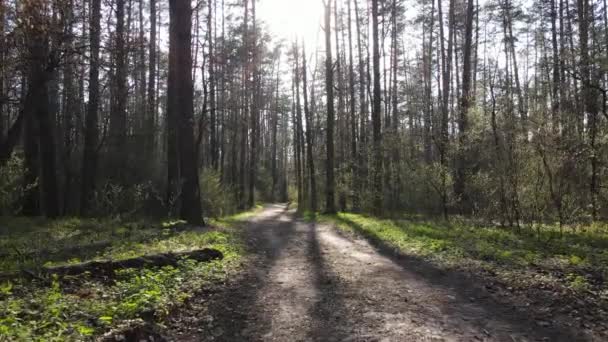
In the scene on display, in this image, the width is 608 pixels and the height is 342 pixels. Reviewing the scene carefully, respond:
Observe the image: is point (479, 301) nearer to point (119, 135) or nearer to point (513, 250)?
point (513, 250)

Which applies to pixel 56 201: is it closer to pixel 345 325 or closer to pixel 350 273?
pixel 350 273

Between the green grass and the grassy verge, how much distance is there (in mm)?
4061

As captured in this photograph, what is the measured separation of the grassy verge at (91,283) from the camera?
397 cm

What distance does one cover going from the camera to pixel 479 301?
5.66 meters

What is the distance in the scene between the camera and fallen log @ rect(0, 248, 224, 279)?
18.0 ft

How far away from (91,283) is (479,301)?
511cm

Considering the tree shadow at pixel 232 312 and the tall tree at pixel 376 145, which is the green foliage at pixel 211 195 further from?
the tree shadow at pixel 232 312

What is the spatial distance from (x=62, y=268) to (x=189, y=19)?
8.94 meters

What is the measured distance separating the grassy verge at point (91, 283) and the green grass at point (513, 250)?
4.06 meters

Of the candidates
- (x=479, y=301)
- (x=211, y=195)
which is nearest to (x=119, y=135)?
(x=211, y=195)

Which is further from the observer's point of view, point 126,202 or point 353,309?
point 126,202

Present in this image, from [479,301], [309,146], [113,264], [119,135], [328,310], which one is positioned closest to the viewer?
[328,310]

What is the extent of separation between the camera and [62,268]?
5684 millimetres

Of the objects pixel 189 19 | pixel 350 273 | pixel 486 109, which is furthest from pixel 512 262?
pixel 189 19
